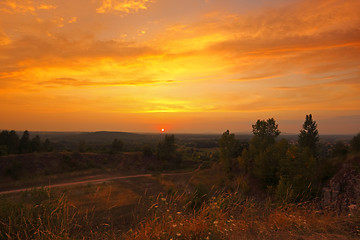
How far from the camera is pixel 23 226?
5648mm

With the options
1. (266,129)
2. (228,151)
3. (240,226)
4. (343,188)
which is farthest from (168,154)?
(240,226)

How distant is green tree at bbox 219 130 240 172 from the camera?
160ft

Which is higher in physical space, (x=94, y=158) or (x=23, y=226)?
(x=23, y=226)

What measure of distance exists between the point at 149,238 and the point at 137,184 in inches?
1746

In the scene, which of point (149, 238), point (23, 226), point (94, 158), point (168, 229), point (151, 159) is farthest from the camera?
point (151, 159)

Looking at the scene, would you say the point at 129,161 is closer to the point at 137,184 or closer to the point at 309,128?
the point at 137,184

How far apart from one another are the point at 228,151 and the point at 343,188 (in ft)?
83.9

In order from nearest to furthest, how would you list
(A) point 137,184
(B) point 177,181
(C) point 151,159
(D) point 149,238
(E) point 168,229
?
1. (D) point 149,238
2. (E) point 168,229
3. (A) point 137,184
4. (B) point 177,181
5. (C) point 151,159

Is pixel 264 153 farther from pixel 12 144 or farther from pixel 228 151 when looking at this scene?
pixel 12 144

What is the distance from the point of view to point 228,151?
49094 mm

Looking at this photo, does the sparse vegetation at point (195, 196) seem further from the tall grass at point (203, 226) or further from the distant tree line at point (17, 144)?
the distant tree line at point (17, 144)

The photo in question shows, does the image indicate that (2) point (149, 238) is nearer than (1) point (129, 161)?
Yes

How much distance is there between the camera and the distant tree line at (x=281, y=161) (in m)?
29.0

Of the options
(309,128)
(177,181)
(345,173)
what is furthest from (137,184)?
(309,128)
